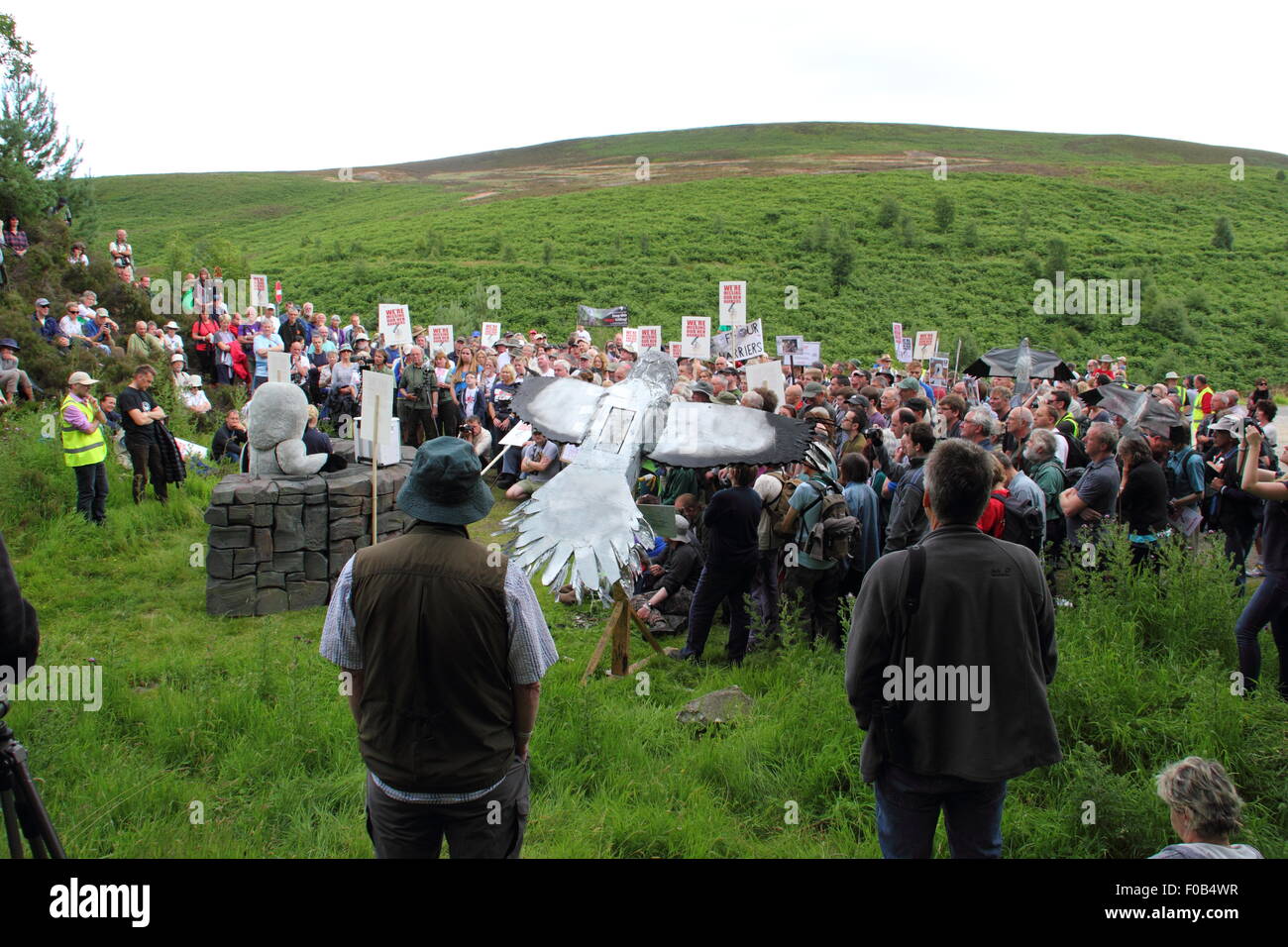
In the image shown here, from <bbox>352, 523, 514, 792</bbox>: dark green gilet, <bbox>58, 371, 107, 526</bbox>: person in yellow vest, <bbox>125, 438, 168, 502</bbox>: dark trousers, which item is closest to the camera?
<bbox>352, 523, 514, 792</bbox>: dark green gilet

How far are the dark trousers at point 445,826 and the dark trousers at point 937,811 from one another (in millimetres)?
1386

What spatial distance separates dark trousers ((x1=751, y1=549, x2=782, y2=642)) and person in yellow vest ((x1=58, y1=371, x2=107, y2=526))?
7633mm

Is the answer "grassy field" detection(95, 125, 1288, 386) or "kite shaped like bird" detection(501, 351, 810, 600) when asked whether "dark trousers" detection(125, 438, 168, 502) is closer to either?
Result: "kite shaped like bird" detection(501, 351, 810, 600)

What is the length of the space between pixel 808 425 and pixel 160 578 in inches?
274

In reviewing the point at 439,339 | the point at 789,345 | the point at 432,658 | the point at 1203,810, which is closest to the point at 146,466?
the point at 439,339

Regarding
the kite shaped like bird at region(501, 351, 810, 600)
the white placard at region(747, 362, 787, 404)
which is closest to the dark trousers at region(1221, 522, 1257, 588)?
the white placard at region(747, 362, 787, 404)

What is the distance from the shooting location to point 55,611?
8359 mm

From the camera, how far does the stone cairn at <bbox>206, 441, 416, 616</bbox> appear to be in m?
8.45

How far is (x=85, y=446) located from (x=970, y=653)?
10105mm

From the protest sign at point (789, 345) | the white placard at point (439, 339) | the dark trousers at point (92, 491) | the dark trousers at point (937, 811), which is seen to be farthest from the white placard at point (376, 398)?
the protest sign at point (789, 345)

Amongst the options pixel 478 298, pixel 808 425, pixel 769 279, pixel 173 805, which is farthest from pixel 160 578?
pixel 769 279

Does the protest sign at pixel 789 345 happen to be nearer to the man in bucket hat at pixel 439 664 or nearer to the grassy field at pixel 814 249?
the man in bucket hat at pixel 439 664

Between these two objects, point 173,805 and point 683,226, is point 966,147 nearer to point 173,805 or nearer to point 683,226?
point 683,226

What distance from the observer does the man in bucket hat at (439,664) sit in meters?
2.99
